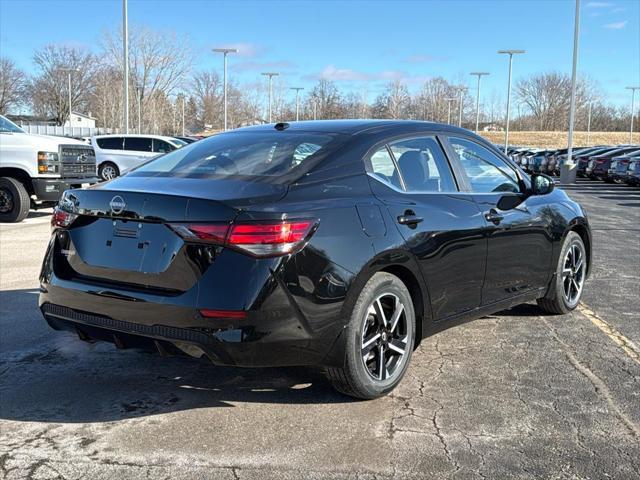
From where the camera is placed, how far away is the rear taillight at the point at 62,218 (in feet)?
→ 12.5

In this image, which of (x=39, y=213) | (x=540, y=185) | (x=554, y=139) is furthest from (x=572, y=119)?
(x=554, y=139)

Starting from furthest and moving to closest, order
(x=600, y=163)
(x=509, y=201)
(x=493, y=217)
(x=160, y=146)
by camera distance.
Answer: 1. (x=600, y=163)
2. (x=160, y=146)
3. (x=509, y=201)
4. (x=493, y=217)

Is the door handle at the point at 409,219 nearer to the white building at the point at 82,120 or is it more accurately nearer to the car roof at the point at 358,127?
the car roof at the point at 358,127

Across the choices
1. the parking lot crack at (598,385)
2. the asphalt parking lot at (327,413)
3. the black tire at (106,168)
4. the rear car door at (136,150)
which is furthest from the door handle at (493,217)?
the black tire at (106,168)

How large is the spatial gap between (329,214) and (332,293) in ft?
1.40

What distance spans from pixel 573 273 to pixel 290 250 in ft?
11.9

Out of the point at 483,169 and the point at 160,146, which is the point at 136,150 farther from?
the point at 483,169

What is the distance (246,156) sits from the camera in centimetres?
412

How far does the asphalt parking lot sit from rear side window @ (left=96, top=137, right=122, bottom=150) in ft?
56.6

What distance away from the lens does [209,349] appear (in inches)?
131

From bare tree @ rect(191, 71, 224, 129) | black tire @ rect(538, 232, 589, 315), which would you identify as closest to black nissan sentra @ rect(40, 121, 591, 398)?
black tire @ rect(538, 232, 589, 315)

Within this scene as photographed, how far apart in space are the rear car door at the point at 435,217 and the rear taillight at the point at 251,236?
0.80m

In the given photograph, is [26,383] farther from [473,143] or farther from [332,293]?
[473,143]

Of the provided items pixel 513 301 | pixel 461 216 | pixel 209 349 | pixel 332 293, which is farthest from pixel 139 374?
pixel 513 301
